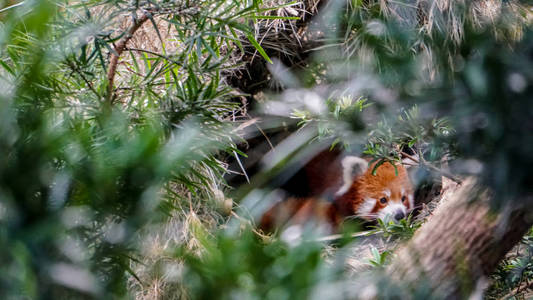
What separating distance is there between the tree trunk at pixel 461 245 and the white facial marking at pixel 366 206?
1725 millimetres

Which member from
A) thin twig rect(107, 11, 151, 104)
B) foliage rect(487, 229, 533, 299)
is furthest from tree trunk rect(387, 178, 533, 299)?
thin twig rect(107, 11, 151, 104)

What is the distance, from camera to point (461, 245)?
0.82 m

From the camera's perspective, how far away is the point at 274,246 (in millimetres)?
412

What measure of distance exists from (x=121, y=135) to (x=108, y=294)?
15cm

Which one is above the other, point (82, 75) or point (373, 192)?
point (82, 75)

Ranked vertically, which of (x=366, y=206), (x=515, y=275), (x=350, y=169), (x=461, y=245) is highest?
(x=461, y=245)

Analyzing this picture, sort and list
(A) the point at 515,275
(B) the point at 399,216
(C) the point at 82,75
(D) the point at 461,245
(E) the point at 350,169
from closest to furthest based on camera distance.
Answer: (D) the point at 461,245, (C) the point at 82,75, (A) the point at 515,275, (B) the point at 399,216, (E) the point at 350,169

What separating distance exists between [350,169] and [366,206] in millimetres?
222

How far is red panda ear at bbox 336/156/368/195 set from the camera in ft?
8.33

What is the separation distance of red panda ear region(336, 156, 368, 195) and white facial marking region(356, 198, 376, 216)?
12 centimetres

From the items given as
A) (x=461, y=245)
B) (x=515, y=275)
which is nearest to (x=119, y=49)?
(x=461, y=245)

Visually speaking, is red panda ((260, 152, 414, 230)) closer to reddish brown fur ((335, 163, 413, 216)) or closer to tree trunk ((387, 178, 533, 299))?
reddish brown fur ((335, 163, 413, 216))

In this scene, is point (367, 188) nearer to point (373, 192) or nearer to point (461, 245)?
point (373, 192)

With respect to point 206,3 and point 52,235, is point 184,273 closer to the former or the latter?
point 52,235
